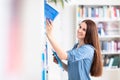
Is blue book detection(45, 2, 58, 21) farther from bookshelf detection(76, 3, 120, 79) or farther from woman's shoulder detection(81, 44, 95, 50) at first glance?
bookshelf detection(76, 3, 120, 79)

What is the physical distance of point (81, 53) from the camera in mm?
1721

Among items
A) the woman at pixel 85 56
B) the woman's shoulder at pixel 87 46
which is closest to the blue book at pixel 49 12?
the woman at pixel 85 56

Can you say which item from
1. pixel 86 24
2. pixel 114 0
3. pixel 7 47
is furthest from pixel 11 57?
pixel 114 0

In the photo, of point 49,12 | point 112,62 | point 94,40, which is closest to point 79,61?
point 94,40

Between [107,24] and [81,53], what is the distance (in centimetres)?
209

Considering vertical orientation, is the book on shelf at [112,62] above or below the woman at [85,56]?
below

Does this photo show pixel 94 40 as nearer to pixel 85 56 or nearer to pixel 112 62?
pixel 85 56

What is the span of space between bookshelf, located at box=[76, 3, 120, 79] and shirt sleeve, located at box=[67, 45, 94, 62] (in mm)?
1791

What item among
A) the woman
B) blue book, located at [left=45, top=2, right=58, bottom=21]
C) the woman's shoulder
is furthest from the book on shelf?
blue book, located at [left=45, top=2, right=58, bottom=21]

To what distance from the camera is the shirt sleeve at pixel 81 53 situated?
1.69 m

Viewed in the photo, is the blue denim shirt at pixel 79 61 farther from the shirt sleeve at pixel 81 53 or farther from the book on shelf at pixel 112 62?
the book on shelf at pixel 112 62

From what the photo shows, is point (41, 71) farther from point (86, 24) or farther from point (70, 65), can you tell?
point (86, 24)

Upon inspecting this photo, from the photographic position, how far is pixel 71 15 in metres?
3.68

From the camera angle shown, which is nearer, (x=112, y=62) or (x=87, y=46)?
(x=87, y=46)
